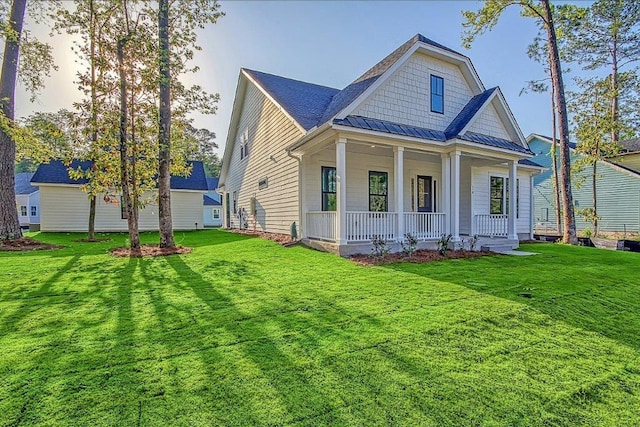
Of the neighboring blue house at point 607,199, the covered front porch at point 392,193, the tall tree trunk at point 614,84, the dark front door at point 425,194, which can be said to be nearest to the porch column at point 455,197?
the covered front porch at point 392,193

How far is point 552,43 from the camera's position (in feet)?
42.4

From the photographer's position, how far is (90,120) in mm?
8734

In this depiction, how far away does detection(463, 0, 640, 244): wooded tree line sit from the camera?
513 inches

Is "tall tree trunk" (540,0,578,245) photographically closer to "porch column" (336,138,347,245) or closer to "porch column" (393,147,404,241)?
"porch column" (393,147,404,241)

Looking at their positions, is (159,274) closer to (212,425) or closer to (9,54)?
(212,425)

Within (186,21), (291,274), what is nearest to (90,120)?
(186,21)

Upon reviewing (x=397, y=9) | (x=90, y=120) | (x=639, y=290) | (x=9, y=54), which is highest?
(x=397, y=9)

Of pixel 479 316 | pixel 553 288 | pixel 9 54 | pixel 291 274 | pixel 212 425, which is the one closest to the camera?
pixel 212 425

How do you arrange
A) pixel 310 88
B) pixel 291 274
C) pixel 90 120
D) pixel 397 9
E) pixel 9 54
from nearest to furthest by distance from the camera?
pixel 291 274 < pixel 90 120 < pixel 9 54 < pixel 397 9 < pixel 310 88

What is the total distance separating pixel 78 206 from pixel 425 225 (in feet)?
62.6

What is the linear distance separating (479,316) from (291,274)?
3.37 m

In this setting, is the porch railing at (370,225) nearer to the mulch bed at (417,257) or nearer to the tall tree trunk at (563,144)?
the mulch bed at (417,257)

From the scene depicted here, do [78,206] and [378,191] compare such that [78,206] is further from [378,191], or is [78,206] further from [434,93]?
[434,93]

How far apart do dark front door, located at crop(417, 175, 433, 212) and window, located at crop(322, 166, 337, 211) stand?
374 centimetres
